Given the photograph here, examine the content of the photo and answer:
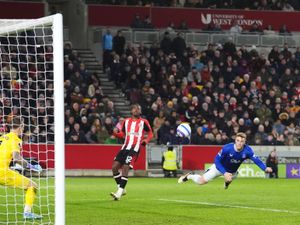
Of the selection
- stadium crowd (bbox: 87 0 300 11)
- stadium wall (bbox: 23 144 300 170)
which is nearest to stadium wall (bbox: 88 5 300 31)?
stadium crowd (bbox: 87 0 300 11)

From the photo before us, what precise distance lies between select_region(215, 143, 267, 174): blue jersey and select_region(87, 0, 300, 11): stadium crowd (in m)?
24.3

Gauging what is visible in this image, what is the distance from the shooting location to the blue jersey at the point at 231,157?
18703 mm

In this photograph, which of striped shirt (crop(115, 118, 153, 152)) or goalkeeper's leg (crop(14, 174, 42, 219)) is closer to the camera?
goalkeeper's leg (crop(14, 174, 42, 219))

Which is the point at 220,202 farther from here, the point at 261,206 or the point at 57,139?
the point at 57,139

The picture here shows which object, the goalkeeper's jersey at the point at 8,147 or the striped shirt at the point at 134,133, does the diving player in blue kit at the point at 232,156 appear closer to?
the striped shirt at the point at 134,133

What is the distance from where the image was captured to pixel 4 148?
15453mm

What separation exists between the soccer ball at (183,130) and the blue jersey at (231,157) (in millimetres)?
14799

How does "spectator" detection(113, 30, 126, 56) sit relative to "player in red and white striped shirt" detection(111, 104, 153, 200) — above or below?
above

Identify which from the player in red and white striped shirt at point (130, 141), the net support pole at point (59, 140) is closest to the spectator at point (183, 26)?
the player in red and white striped shirt at point (130, 141)

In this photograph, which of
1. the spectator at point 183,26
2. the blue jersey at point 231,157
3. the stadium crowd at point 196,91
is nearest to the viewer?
the blue jersey at point 231,157

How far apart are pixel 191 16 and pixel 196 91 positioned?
7.78 m

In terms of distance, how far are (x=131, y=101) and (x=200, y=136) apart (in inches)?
145

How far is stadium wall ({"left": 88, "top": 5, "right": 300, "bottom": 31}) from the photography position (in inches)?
1660

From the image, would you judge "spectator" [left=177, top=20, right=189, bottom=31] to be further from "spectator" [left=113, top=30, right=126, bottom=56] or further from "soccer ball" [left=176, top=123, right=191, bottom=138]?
"soccer ball" [left=176, top=123, right=191, bottom=138]
